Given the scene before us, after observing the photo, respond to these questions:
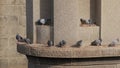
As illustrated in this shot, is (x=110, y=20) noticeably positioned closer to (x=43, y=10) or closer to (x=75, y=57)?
(x=75, y=57)

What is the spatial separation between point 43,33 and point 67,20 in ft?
0.98

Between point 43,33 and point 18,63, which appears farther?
point 18,63

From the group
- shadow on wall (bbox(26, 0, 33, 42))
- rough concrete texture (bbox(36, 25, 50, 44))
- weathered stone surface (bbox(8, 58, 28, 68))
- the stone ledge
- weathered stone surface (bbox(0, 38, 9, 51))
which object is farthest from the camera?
weathered stone surface (bbox(8, 58, 28, 68))

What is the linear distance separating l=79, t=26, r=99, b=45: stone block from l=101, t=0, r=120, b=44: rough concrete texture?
2.8 inches

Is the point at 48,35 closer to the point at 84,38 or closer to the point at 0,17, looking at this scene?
the point at 84,38

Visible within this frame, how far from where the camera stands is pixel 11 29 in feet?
31.9

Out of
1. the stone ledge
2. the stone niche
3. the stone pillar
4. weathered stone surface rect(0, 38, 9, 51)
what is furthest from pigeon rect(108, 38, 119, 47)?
weathered stone surface rect(0, 38, 9, 51)

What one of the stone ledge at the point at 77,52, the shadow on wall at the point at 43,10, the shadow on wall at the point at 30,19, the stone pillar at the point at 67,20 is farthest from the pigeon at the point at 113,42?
the shadow on wall at the point at 30,19

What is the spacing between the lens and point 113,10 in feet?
13.3

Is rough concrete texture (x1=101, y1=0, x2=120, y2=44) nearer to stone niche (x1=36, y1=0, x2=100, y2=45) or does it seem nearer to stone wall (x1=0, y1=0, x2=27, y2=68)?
stone niche (x1=36, y1=0, x2=100, y2=45)

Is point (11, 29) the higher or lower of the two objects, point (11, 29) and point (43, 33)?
the lower

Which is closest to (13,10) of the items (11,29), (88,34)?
(11,29)

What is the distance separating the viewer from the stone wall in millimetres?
9609

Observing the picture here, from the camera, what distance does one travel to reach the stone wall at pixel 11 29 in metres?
9.61
